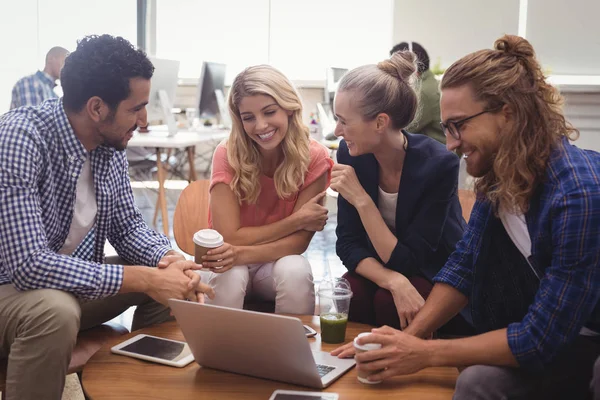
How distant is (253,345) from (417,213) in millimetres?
933

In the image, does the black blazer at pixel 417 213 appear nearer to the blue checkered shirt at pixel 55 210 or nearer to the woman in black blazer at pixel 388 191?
the woman in black blazer at pixel 388 191

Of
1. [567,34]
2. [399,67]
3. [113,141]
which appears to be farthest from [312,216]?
[567,34]

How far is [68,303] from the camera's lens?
165 cm

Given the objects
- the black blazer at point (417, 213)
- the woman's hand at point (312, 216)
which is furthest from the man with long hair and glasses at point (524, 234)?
Result: the woman's hand at point (312, 216)

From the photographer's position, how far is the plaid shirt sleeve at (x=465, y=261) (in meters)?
1.66

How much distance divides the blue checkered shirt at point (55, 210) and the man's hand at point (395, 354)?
727 millimetres

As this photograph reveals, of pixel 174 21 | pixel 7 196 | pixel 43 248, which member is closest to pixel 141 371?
pixel 43 248

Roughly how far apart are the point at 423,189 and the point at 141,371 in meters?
1.07

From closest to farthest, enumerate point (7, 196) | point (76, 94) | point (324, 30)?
point (7, 196) < point (76, 94) < point (324, 30)

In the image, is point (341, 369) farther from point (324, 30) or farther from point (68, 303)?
point (324, 30)

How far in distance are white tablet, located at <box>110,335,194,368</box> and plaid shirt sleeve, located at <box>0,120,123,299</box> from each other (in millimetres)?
154

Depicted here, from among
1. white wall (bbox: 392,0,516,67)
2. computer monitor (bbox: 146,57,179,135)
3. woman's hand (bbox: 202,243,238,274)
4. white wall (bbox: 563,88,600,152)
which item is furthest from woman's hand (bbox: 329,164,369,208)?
white wall (bbox: 392,0,516,67)

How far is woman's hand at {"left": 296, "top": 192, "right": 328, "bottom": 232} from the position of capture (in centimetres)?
231

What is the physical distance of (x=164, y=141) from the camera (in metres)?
4.80
